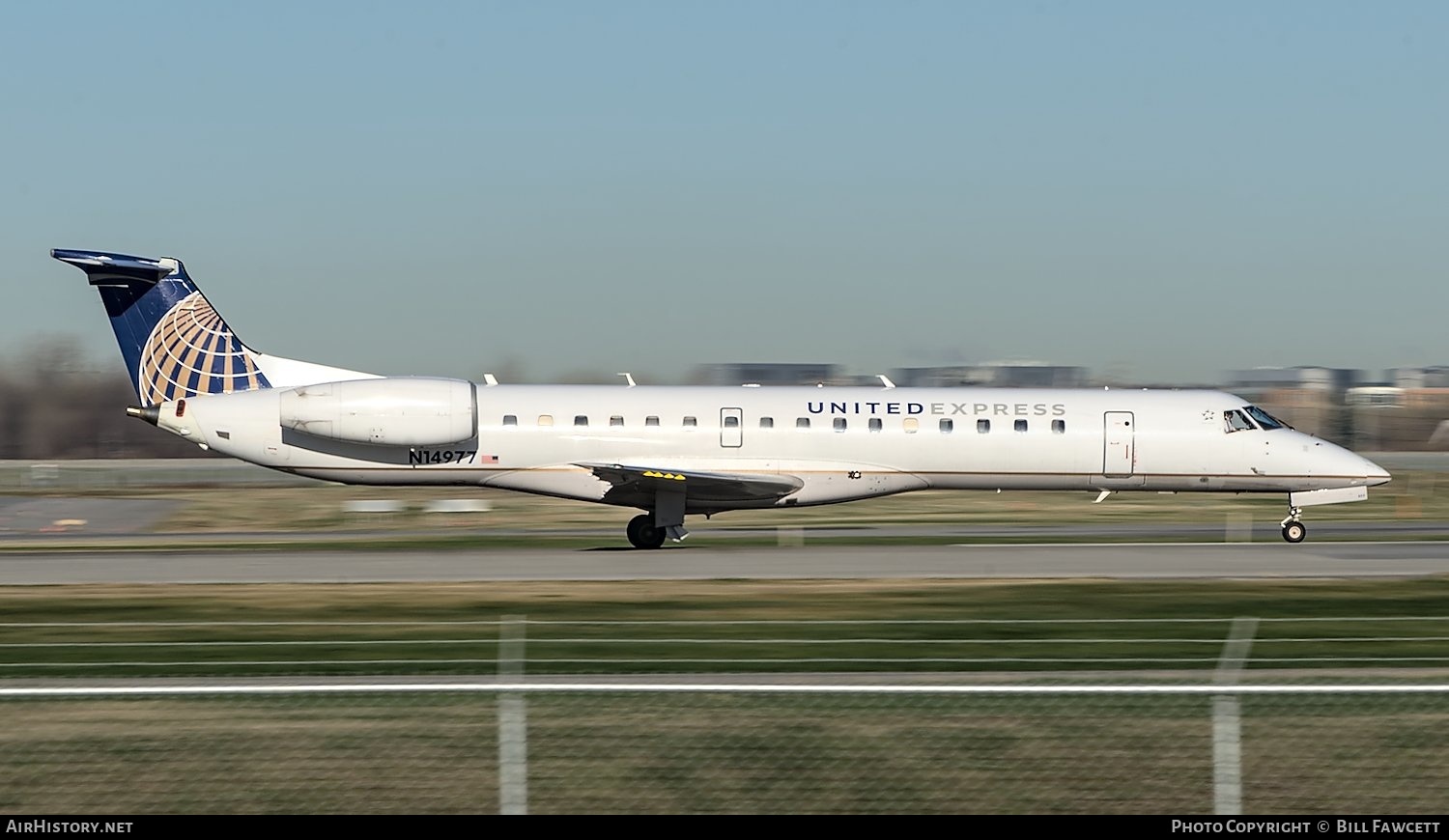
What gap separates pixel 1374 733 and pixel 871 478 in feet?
62.6

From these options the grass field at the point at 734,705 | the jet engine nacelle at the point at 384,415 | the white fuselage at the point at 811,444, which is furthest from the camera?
the white fuselage at the point at 811,444

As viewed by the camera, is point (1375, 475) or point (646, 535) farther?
point (1375, 475)

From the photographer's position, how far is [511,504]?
43.8 meters

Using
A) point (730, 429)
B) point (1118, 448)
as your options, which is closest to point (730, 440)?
point (730, 429)

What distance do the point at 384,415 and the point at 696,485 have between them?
619 centimetres

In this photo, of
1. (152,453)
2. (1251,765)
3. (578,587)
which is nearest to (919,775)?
(1251,765)

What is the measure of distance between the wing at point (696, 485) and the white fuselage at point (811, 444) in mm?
204

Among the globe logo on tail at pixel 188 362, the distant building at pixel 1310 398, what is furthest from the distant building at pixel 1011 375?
the globe logo on tail at pixel 188 362

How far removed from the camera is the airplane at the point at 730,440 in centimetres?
2866

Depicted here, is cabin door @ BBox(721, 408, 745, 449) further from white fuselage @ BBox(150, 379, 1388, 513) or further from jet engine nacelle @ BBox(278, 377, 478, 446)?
jet engine nacelle @ BBox(278, 377, 478, 446)

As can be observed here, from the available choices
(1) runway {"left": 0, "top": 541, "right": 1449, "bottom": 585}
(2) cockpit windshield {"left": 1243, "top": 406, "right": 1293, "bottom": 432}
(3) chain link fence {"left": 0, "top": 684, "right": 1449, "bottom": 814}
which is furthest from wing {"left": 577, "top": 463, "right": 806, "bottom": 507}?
(3) chain link fence {"left": 0, "top": 684, "right": 1449, "bottom": 814}

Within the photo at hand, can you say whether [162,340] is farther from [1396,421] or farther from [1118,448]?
[1396,421]

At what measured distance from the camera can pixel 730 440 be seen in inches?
1147

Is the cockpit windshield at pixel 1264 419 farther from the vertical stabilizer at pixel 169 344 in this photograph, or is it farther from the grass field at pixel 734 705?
the vertical stabilizer at pixel 169 344
